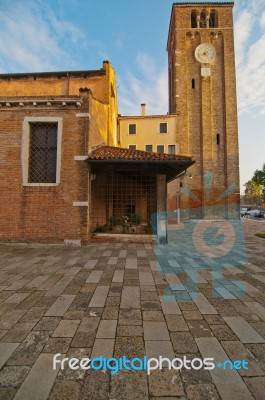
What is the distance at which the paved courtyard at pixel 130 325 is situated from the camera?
184cm

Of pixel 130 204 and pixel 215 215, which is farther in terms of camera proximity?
pixel 215 215

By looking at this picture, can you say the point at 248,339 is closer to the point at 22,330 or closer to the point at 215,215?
the point at 22,330

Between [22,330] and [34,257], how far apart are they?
4.01m

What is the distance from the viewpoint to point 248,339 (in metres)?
2.52

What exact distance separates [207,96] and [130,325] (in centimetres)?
2930

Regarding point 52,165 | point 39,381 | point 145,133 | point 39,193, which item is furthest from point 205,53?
point 39,381

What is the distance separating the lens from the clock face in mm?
26547

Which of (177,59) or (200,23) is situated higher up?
(200,23)

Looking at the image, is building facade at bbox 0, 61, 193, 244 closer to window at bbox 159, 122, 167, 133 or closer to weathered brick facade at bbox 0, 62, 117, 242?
weathered brick facade at bbox 0, 62, 117, 242

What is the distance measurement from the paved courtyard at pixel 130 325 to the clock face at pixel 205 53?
28792mm

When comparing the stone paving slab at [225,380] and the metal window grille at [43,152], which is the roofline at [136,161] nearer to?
the metal window grille at [43,152]

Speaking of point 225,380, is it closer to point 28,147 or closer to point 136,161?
point 136,161

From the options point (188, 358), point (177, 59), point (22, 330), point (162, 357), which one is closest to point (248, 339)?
point (188, 358)

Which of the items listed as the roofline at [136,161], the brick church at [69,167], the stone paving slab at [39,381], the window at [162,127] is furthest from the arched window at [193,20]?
the stone paving slab at [39,381]
